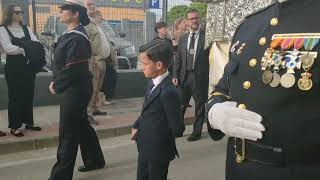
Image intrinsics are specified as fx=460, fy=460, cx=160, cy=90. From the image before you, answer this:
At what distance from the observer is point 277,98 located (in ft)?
5.53

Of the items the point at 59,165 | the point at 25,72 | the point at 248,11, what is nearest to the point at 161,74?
the point at 248,11

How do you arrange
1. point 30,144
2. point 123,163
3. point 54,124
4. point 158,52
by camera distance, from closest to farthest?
point 158,52
point 123,163
point 30,144
point 54,124

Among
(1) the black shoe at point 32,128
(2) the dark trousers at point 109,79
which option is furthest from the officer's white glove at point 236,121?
Answer: (2) the dark trousers at point 109,79

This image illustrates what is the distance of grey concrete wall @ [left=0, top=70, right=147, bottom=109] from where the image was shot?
8.30 m

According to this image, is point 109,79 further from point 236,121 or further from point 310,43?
point 310,43

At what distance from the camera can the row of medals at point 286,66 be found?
1.62 meters

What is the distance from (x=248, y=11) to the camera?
2.36m

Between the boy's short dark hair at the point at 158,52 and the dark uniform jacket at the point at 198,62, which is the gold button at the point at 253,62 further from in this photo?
the dark uniform jacket at the point at 198,62

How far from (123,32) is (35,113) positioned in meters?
2.73

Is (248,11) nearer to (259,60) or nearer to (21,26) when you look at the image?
(259,60)

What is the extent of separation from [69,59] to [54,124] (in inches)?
113

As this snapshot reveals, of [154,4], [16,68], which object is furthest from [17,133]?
[154,4]

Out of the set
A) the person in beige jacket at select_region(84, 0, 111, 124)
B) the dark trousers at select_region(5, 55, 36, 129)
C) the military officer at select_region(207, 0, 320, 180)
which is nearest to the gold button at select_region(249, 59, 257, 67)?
the military officer at select_region(207, 0, 320, 180)

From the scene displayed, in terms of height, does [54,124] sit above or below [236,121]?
below
